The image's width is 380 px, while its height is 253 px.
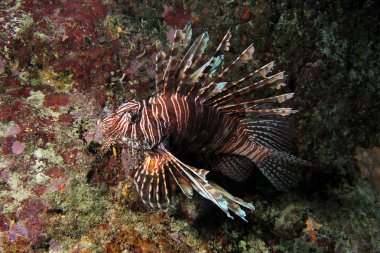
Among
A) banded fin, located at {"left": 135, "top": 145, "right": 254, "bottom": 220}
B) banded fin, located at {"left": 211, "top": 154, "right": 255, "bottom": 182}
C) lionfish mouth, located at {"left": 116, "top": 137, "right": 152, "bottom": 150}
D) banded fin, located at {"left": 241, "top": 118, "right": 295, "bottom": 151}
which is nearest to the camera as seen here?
banded fin, located at {"left": 135, "top": 145, "right": 254, "bottom": 220}

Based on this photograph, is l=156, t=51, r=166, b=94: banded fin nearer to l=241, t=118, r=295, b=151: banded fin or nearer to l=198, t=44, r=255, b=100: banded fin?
l=198, t=44, r=255, b=100: banded fin

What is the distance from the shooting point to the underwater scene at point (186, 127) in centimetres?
287

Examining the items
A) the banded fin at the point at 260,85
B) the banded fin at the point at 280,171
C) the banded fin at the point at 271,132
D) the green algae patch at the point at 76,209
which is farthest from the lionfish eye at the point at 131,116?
the banded fin at the point at 280,171

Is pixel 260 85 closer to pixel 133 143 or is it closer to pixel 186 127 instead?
pixel 186 127

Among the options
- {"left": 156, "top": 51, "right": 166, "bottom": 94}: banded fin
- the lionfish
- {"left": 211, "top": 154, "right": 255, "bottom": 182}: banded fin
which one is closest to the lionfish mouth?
the lionfish

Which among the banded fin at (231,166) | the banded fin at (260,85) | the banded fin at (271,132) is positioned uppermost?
the banded fin at (260,85)

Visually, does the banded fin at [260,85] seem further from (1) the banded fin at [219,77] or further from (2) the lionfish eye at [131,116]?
(2) the lionfish eye at [131,116]

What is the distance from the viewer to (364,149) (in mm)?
5055

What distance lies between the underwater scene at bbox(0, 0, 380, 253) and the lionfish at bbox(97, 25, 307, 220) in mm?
15

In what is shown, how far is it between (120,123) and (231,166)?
1717mm

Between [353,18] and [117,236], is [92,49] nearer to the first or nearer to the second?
[117,236]

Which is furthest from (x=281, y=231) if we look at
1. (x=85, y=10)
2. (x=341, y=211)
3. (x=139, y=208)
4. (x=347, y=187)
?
(x=85, y=10)

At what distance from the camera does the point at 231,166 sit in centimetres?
380

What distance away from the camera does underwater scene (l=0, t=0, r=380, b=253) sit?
287 cm
